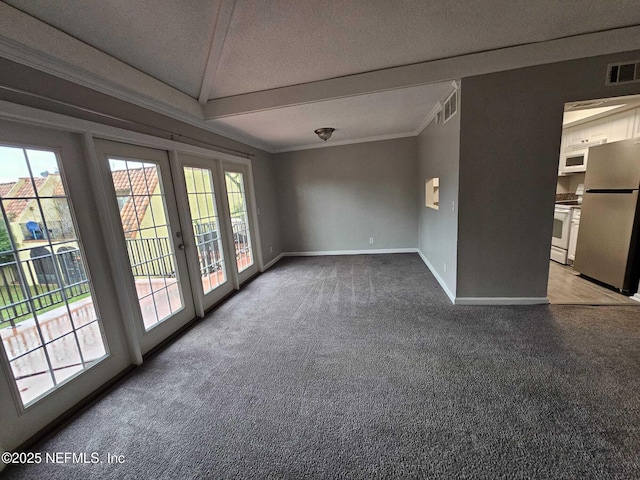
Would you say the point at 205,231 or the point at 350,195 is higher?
the point at 350,195

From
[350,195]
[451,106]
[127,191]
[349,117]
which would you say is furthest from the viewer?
[350,195]

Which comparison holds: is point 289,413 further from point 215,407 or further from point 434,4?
point 434,4

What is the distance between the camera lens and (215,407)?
1.79 m

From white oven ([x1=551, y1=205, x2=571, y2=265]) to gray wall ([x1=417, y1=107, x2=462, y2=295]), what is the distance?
1.89m

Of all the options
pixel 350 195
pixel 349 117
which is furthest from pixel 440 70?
pixel 350 195

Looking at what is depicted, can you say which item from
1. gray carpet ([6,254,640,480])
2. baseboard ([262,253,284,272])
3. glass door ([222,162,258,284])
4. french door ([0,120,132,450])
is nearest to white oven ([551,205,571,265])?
gray carpet ([6,254,640,480])

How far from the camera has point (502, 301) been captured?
2.95m

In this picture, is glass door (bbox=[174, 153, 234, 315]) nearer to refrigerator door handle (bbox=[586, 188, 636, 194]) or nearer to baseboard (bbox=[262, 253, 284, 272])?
baseboard (bbox=[262, 253, 284, 272])

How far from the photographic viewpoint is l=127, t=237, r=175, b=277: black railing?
2391 mm

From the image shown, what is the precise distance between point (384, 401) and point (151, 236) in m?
2.57

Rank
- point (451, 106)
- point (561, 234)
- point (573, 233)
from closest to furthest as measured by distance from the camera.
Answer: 1. point (451, 106)
2. point (573, 233)
3. point (561, 234)

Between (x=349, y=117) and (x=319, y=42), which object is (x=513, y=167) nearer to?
(x=349, y=117)

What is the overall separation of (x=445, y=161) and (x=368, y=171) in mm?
2248

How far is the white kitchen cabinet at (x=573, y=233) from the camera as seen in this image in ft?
12.9
